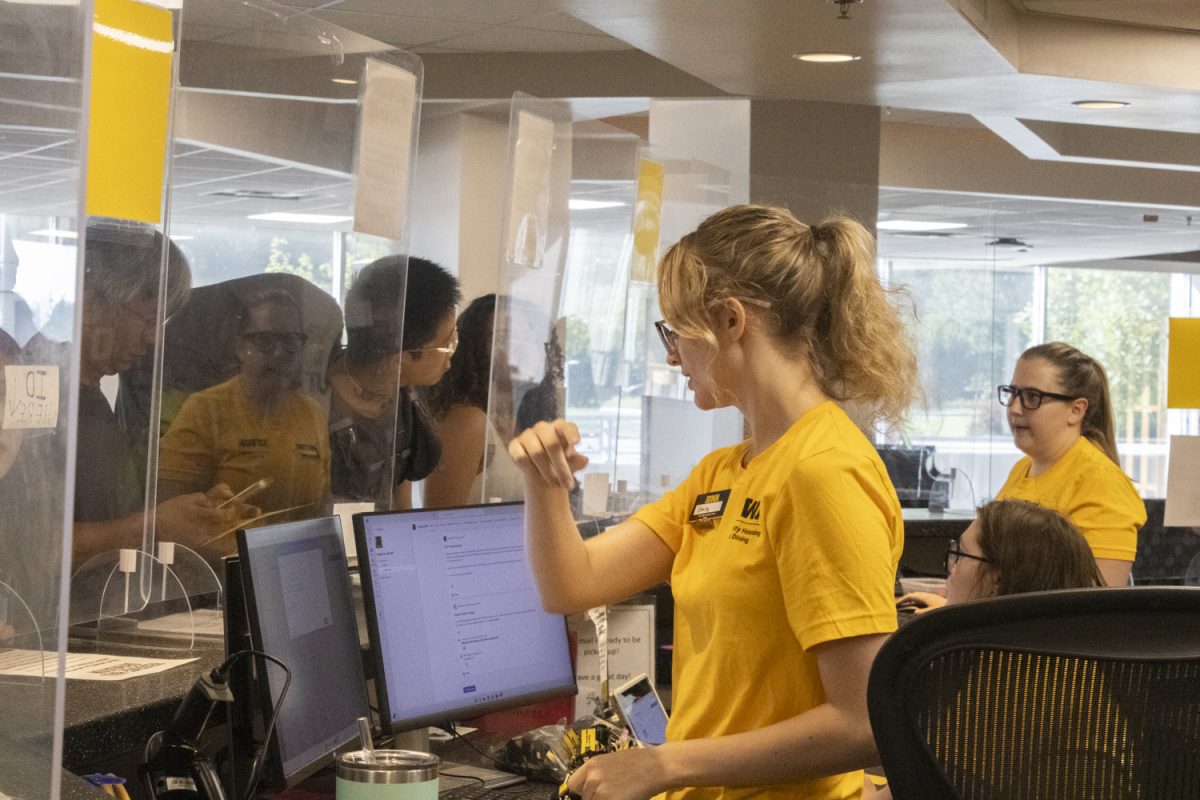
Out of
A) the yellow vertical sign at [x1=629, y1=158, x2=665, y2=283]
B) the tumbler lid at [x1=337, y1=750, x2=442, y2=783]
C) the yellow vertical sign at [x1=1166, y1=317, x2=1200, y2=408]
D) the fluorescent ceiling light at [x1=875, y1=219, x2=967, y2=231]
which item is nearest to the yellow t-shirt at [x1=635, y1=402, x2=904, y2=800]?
the tumbler lid at [x1=337, y1=750, x2=442, y2=783]

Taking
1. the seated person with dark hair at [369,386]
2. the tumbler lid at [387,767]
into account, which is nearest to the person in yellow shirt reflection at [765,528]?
the tumbler lid at [387,767]

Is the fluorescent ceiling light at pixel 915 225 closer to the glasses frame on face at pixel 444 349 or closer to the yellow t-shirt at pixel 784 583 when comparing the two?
the glasses frame on face at pixel 444 349

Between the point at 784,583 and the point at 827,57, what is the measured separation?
3.67m

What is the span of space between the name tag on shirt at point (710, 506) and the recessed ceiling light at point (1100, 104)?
4633 millimetres

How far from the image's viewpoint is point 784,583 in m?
1.47

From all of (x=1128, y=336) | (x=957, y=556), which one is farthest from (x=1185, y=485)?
(x=1128, y=336)

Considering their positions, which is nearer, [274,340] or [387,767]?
[387,767]

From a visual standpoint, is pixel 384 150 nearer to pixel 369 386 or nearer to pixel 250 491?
pixel 369 386

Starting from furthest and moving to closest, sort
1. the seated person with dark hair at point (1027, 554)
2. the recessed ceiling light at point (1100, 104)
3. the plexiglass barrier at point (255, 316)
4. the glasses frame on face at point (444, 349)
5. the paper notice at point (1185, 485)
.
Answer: the recessed ceiling light at point (1100, 104)
the paper notice at point (1185, 485)
the glasses frame on face at point (444, 349)
the seated person with dark hair at point (1027, 554)
the plexiglass barrier at point (255, 316)

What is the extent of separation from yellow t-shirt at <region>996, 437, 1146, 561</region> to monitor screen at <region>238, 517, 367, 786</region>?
217 centimetres

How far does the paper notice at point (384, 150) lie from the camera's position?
2.78 m

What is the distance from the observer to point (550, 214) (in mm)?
3361

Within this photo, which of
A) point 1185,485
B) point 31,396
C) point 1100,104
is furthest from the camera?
point 1100,104

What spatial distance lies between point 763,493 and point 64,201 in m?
0.80
